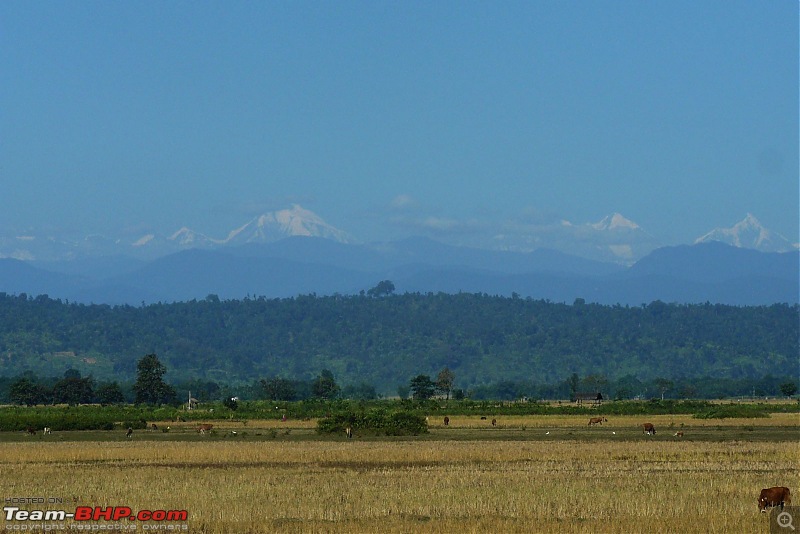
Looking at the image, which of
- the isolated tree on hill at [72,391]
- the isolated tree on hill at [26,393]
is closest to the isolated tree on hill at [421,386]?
the isolated tree on hill at [72,391]

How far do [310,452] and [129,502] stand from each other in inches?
842

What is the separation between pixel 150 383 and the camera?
15712cm

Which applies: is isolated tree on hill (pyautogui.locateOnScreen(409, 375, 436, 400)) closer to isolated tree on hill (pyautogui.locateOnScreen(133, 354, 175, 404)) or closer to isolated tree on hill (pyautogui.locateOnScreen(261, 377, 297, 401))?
isolated tree on hill (pyautogui.locateOnScreen(261, 377, 297, 401))

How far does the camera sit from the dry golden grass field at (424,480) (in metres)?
30.9

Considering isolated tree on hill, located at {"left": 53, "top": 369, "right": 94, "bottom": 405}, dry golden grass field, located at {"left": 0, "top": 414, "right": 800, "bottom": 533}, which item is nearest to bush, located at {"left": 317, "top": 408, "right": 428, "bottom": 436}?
dry golden grass field, located at {"left": 0, "top": 414, "right": 800, "bottom": 533}

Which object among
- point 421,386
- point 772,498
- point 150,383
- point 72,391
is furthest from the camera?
point 421,386

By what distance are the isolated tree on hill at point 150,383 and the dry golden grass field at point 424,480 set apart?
86055mm

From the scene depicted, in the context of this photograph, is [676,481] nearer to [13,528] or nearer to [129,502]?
[129,502]

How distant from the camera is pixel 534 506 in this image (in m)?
33.2

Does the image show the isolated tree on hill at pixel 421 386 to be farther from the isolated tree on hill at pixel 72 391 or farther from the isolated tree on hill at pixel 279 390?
the isolated tree on hill at pixel 72 391

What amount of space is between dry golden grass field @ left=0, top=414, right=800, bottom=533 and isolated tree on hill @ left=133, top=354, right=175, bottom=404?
86.1 metres

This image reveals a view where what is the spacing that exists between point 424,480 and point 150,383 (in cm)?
12171

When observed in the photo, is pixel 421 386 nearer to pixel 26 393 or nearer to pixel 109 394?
pixel 109 394

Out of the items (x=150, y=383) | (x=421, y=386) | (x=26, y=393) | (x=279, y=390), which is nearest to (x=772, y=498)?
(x=150, y=383)
